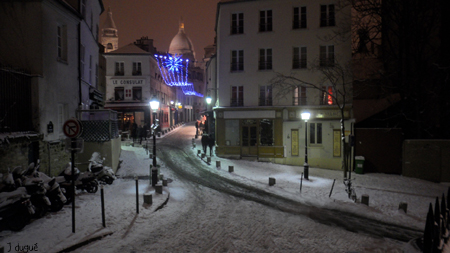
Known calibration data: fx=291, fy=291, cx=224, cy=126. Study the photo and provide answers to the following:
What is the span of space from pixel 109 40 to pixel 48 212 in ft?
259

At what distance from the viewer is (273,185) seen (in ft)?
45.6

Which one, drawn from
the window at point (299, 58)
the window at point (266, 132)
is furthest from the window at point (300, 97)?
the window at point (266, 132)

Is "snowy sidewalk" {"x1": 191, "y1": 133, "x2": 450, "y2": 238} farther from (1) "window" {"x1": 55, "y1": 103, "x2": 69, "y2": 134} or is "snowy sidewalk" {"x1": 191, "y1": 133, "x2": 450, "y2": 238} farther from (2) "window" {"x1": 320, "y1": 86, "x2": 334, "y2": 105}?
(1) "window" {"x1": 55, "y1": 103, "x2": 69, "y2": 134}

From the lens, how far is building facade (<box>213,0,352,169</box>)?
21.5m

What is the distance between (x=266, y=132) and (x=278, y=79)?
412 cm

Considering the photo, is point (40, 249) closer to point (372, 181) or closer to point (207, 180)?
point (207, 180)

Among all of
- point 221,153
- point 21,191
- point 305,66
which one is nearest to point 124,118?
point 221,153

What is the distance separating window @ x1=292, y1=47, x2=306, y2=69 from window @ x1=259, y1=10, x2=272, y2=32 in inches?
105

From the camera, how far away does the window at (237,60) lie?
22.8 metres

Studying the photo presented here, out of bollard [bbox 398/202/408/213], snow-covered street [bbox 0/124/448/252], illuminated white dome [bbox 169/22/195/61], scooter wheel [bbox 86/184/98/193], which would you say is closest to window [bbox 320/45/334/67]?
snow-covered street [bbox 0/124/448/252]

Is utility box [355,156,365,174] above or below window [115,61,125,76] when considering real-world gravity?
below

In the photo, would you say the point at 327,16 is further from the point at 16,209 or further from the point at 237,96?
the point at 16,209

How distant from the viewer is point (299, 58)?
72.3 ft

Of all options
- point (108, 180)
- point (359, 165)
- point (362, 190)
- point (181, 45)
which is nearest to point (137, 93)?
point (108, 180)
